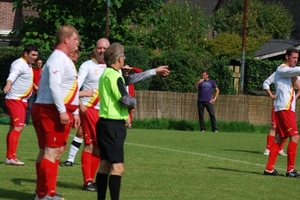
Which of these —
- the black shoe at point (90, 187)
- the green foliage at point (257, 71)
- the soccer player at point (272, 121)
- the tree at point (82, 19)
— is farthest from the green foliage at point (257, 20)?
the black shoe at point (90, 187)

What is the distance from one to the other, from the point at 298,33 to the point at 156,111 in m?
29.8

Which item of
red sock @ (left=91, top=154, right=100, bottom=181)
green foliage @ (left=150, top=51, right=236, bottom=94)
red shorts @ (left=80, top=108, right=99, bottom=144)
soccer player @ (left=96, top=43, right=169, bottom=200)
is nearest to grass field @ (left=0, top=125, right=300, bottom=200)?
red sock @ (left=91, top=154, right=100, bottom=181)

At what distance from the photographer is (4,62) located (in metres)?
32.7

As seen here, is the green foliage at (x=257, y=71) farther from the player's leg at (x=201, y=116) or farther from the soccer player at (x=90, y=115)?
the soccer player at (x=90, y=115)

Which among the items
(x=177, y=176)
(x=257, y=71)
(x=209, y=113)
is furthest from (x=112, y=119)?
(x=257, y=71)

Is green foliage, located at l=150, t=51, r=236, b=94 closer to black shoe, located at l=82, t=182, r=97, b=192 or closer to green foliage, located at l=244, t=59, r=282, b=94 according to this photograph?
green foliage, located at l=244, t=59, r=282, b=94

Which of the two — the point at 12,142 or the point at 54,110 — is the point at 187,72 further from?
the point at 54,110

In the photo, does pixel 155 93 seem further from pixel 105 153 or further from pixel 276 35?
pixel 276 35

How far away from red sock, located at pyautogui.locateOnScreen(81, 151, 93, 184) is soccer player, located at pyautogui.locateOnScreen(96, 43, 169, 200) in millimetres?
1483

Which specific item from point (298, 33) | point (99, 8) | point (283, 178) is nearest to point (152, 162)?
point (283, 178)

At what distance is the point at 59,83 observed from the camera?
984 cm

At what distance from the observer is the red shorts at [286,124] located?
562 inches

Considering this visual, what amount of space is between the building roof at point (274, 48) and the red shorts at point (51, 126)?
1372 inches

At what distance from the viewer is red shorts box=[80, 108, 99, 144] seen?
11.9 meters
